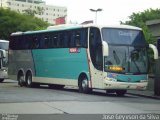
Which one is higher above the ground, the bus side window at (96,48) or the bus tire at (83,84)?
the bus side window at (96,48)

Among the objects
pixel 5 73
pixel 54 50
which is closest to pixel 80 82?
pixel 54 50

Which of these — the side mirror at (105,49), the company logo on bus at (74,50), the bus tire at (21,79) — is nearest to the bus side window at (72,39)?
the company logo on bus at (74,50)

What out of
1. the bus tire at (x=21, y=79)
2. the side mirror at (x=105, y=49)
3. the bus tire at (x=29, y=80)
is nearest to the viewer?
the side mirror at (x=105, y=49)

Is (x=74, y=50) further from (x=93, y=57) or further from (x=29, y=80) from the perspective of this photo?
(x=29, y=80)

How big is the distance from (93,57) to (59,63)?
455 centimetres

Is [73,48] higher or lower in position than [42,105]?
higher

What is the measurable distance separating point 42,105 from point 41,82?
14.8 m

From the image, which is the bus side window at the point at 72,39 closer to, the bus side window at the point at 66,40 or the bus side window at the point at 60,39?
the bus side window at the point at 66,40

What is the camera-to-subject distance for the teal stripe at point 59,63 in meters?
27.0

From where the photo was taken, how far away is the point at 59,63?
97.4 ft

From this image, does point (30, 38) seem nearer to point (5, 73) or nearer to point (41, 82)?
point (41, 82)

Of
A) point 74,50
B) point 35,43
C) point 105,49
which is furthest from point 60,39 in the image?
point 105,49

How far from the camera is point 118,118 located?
45.2ft

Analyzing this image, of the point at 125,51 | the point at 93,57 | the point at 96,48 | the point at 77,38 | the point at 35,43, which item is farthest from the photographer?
the point at 35,43
